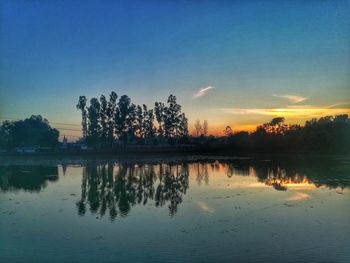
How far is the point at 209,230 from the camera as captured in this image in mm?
11016

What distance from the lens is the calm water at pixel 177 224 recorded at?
9000 mm

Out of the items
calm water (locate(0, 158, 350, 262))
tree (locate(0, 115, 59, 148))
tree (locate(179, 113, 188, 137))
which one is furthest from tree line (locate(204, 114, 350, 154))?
calm water (locate(0, 158, 350, 262))

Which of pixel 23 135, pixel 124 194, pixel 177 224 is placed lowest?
pixel 177 224

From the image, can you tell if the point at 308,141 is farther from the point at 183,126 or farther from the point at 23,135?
the point at 23,135

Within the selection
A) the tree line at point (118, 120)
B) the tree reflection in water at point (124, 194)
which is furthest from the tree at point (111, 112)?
the tree reflection in water at point (124, 194)

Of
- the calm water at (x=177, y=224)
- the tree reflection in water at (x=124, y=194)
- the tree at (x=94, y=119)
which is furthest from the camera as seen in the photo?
the tree at (x=94, y=119)

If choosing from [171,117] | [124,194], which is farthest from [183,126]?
[124,194]

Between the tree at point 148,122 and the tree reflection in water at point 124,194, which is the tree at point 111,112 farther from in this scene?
the tree reflection in water at point 124,194

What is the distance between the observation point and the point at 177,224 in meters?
11.9

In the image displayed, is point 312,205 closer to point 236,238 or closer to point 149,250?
point 236,238

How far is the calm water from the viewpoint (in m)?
9.00

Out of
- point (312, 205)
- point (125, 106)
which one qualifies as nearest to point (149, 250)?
point (312, 205)

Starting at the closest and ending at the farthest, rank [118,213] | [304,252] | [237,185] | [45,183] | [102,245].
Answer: [304,252] → [102,245] → [118,213] → [237,185] → [45,183]

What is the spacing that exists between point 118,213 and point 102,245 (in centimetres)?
412
